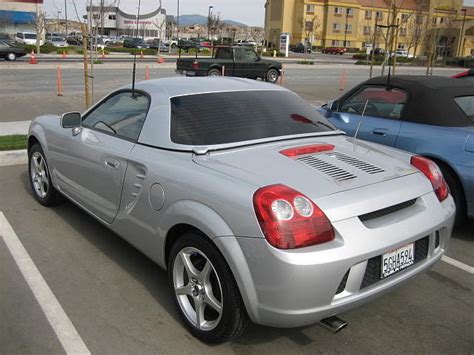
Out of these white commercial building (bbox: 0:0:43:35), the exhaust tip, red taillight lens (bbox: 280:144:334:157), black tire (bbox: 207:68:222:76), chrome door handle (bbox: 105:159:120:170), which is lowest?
the exhaust tip

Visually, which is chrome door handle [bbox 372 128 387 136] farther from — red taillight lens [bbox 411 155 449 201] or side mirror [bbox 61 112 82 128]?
side mirror [bbox 61 112 82 128]

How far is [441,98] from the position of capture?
209 inches

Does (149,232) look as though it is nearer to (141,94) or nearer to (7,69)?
(141,94)

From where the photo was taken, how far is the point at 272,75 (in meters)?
23.3

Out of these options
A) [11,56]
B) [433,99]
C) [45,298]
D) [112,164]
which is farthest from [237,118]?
[11,56]

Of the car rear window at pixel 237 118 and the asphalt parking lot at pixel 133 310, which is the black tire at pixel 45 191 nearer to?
the asphalt parking lot at pixel 133 310

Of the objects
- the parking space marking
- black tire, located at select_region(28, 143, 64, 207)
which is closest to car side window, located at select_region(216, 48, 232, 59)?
black tire, located at select_region(28, 143, 64, 207)

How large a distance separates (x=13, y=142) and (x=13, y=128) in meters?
1.99

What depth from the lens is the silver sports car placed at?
260 centimetres

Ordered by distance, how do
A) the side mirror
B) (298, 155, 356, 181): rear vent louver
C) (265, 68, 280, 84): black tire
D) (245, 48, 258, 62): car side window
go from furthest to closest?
1. (265, 68, 280, 84): black tire
2. (245, 48, 258, 62): car side window
3. the side mirror
4. (298, 155, 356, 181): rear vent louver

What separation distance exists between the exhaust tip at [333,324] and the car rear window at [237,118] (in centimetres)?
134

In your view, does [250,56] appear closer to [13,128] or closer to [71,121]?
[13,128]

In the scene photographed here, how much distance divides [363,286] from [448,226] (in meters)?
0.93

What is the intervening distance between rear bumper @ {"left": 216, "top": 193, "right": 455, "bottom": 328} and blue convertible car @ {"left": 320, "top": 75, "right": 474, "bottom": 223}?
191 cm
